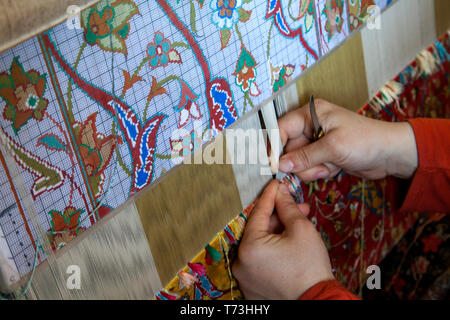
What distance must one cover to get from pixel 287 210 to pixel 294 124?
0.16 meters

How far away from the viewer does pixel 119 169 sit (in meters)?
0.68

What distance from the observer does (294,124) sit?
95 centimetres

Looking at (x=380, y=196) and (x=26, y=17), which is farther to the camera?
(x=380, y=196)

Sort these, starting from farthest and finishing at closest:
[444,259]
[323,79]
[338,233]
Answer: [444,259], [338,233], [323,79]

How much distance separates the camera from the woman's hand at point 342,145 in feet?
3.16

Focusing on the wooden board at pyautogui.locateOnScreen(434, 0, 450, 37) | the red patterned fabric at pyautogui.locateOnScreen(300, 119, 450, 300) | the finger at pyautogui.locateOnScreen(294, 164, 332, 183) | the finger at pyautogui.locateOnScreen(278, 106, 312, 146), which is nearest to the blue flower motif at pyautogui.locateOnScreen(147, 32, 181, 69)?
the finger at pyautogui.locateOnScreen(278, 106, 312, 146)

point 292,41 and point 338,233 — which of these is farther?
point 338,233

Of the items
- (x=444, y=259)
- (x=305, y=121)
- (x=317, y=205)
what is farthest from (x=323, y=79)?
(x=444, y=259)

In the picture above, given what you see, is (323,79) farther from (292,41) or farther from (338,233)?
(338,233)

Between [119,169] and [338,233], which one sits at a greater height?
[119,169]

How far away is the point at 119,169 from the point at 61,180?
8cm

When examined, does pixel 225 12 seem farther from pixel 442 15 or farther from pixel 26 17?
pixel 442 15

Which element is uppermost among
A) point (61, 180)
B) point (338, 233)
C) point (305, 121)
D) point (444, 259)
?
point (61, 180)

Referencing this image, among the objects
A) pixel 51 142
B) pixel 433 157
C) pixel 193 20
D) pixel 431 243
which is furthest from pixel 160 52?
pixel 431 243
